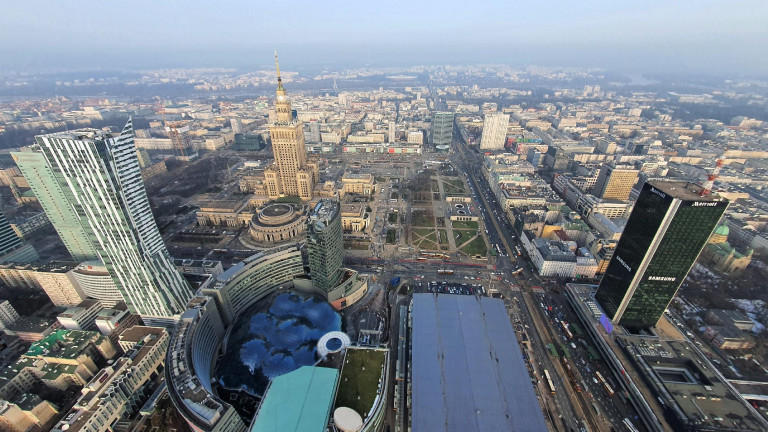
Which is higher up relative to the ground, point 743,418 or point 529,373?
point 743,418

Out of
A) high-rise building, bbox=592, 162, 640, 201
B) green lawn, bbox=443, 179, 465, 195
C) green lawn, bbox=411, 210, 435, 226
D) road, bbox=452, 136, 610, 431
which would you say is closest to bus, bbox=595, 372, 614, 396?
road, bbox=452, 136, 610, 431

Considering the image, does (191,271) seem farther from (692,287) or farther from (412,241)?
(692,287)

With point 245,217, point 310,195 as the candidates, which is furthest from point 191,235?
point 310,195

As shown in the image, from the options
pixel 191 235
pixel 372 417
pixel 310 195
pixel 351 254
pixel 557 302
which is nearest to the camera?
pixel 372 417

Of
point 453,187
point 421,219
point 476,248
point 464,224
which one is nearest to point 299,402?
point 476,248

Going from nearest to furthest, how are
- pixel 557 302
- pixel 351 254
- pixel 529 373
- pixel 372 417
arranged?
pixel 372 417
pixel 529 373
pixel 557 302
pixel 351 254

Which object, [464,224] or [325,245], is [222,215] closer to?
[325,245]

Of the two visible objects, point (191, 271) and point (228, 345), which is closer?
point (228, 345)
